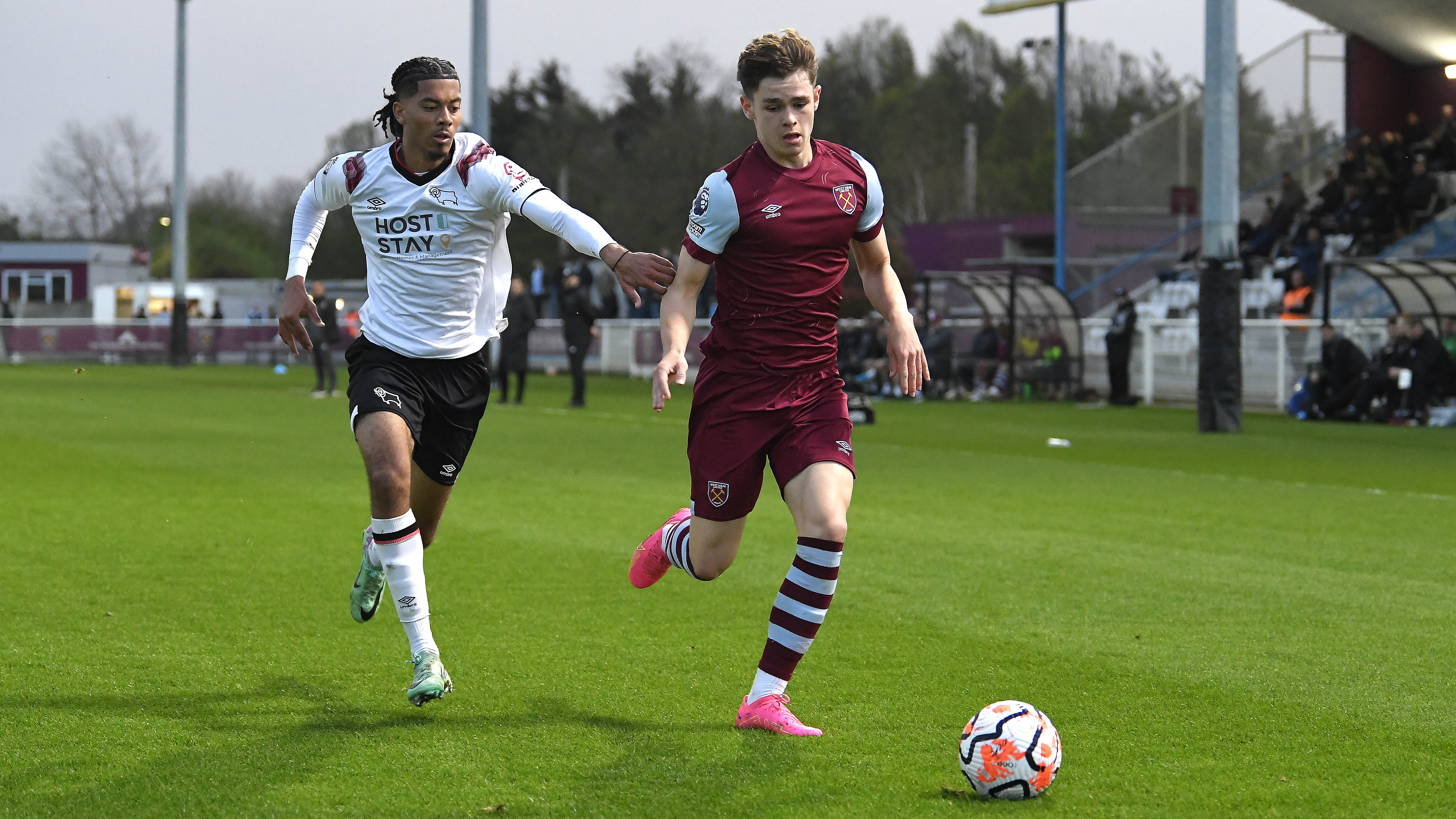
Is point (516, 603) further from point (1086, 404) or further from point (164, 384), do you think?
point (164, 384)

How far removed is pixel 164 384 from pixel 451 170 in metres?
28.7

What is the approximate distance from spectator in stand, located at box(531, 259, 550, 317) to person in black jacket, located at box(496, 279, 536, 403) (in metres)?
13.1

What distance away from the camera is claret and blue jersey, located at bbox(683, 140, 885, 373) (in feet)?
17.4

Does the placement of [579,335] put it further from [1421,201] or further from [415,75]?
[415,75]

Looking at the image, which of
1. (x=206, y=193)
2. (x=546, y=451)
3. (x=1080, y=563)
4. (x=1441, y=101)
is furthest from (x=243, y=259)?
(x=1080, y=563)

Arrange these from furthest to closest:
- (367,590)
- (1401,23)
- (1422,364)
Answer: (1401,23)
(1422,364)
(367,590)

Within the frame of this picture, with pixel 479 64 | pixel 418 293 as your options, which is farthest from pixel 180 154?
pixel 418 293

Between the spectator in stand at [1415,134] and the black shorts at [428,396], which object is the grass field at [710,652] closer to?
the black shorts at [428,396]

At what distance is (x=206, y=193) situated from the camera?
93.4 m

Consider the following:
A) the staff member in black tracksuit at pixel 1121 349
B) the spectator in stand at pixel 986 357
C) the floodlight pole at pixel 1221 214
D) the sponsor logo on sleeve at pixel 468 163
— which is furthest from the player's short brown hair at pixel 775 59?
the spectator in stand at pixel 986 357

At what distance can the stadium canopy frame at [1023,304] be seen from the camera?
28.8 m

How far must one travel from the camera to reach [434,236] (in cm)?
591

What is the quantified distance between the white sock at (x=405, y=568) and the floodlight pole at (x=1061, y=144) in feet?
107

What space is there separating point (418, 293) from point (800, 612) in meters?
1.89
